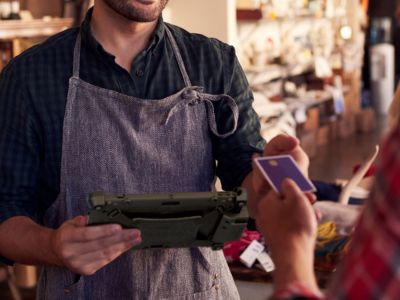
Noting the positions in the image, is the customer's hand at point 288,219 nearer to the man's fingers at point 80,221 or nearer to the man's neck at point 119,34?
the man's fingers at point 80,221

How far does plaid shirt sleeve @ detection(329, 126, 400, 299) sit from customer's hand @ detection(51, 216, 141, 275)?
0.81 metres

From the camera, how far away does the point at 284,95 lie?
887 cm

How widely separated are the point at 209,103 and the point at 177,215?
17.4 inches

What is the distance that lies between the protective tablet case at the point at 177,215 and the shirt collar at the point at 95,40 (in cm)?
49

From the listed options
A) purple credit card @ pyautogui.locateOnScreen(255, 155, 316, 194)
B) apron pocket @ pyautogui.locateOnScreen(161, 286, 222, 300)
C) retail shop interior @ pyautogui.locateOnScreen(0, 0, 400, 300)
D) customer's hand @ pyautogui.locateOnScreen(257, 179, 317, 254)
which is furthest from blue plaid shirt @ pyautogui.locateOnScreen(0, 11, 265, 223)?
retail shop interior @ pyautogui.locateOnScreen(0, 0, 400, 300)

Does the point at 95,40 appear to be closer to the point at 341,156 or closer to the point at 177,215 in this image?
the point at 177,215

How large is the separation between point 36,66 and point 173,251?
0.56 metres

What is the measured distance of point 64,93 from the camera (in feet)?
6.50

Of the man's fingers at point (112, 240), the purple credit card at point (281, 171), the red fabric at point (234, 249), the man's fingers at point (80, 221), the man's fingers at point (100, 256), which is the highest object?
the purple credit card at point (281, 171)

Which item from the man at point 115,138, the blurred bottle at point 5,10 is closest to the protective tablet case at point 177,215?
the man at point 115,138

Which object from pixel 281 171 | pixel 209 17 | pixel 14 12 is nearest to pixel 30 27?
pixel 14 12

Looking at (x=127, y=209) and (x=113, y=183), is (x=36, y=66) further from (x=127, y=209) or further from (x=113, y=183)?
(x=127, y=209)

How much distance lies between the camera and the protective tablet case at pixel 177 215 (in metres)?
1.61

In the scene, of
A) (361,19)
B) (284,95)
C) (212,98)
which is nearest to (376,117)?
(361,19)
